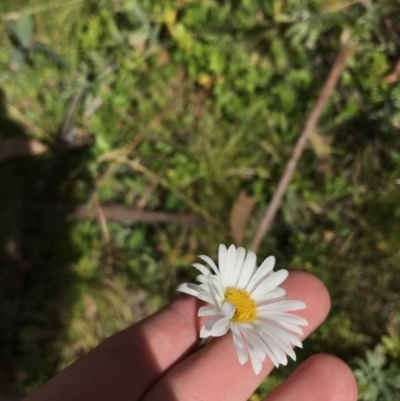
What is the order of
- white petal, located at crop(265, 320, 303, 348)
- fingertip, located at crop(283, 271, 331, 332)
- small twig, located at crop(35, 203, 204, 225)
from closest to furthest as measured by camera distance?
white petal, located at crop(265, 320, 303, 348), fingertip, located at crop(283, 271, 331, 332), small twig, located at crop(35, 203, 204, 225)

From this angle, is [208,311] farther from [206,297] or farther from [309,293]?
[309,293]

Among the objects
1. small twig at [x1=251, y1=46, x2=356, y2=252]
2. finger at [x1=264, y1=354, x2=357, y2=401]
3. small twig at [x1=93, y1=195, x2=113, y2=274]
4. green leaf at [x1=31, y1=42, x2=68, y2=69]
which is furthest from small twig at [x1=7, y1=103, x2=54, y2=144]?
finger at [x1=264, y1=354, x2=357, y2=401]

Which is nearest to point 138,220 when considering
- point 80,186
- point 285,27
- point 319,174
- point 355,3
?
point 80,186

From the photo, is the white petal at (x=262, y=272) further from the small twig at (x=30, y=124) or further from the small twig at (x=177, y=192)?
the small twig at (x=30, y=124)

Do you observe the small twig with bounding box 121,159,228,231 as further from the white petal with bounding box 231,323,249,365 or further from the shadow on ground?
the white petal with bounding box 231,323,249,365

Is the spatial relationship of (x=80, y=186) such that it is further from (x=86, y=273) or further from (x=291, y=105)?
(x=291, y=105)

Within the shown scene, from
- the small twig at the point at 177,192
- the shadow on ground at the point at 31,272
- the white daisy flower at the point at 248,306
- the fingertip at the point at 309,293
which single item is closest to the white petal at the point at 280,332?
the white daisy flower at the point at 248,306
